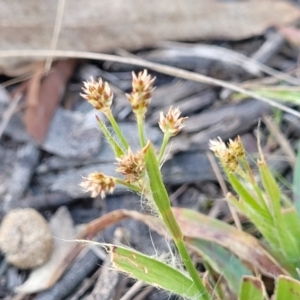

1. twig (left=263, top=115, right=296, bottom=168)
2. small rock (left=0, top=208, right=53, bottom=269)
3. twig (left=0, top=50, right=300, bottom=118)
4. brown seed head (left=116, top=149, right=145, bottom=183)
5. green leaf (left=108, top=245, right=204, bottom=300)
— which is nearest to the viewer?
brown seed head (left=116, top=149, right=145, bottom=183)

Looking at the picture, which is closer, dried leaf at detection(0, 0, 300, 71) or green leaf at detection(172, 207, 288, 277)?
green leaf at detection(172, 207, 288, 277)

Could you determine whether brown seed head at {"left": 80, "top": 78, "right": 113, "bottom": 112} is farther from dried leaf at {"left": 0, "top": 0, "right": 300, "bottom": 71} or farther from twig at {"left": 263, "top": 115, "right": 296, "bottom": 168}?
dried leaf at {"left": 0, "top": 0, "right": 300, "bottom": 71}

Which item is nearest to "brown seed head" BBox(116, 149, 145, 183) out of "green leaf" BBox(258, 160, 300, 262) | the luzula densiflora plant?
the luzula densiflora plant

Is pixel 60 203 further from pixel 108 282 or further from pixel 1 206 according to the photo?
pixel 108 282

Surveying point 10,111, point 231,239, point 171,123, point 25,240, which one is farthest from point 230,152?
point 10,111

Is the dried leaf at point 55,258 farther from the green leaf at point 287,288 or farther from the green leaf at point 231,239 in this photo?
the green leaf at point 287,288
